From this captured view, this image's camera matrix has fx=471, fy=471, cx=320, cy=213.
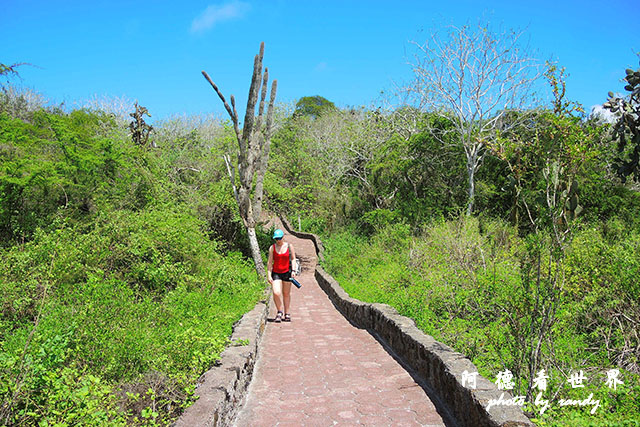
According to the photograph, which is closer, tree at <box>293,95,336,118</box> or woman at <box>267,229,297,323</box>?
woman at <box>267,229,297,323</box>

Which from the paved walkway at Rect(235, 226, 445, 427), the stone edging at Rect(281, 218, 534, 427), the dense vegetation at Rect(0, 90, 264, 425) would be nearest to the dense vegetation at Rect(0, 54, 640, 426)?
the dense vegetation at Rect(0, 90, 264, 425)

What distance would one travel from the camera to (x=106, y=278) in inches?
410

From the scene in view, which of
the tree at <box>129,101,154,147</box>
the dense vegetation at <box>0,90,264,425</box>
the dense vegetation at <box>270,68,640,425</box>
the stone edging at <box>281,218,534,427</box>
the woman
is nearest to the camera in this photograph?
the stone edging at <box>281,218,534,427</box>

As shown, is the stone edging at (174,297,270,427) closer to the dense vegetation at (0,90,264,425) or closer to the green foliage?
the dense vegetation at (0,90,264,425)

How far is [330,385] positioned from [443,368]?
1.39m

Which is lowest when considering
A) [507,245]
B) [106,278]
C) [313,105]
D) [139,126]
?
[106,278]

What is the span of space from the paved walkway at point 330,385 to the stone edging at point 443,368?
18 centimetres

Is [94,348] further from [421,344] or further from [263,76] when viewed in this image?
[263,76]

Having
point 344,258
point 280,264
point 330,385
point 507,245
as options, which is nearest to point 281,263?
point 280,264

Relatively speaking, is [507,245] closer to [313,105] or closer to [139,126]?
[139,126]

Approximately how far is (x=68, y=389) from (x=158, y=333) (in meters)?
2.33

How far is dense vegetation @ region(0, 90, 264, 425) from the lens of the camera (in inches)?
163

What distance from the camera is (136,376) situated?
5.00 m

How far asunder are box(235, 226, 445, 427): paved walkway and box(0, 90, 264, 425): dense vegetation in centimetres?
79
